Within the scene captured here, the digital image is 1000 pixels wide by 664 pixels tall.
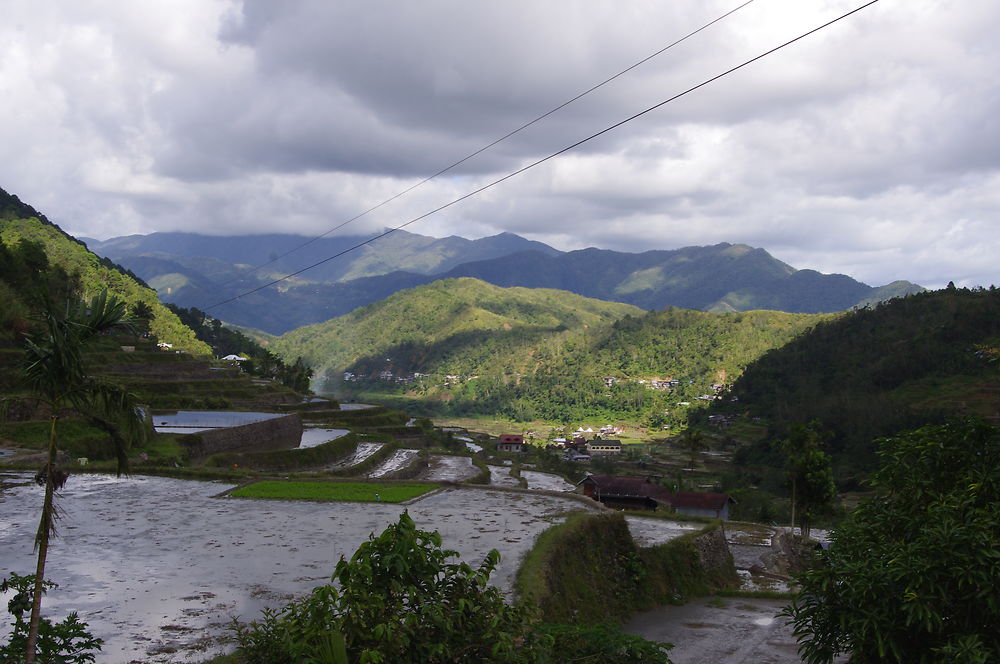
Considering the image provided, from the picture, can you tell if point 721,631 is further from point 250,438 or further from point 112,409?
point 250,438

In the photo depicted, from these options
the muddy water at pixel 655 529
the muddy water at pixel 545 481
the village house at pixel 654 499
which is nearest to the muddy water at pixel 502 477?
the muddy water at pixel 545 481

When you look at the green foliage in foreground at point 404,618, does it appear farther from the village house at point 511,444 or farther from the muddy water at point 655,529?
the village house at point 511,444

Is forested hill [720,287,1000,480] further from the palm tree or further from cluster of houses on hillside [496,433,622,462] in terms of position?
the palm tree

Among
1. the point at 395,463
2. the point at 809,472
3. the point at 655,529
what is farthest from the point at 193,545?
the point at 809,472

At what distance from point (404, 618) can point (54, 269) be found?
2696 inches

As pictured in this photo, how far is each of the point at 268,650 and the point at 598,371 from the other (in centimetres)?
12903

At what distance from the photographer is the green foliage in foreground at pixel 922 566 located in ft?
21.1

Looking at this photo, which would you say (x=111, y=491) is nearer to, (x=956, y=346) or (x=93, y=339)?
(x=93, y=339)

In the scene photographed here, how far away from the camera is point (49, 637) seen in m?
6.77

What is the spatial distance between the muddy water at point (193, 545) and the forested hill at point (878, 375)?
42.0 metres

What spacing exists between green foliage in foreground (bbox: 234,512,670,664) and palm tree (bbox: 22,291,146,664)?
237 centimetres

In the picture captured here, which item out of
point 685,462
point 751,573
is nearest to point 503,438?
point 685,462

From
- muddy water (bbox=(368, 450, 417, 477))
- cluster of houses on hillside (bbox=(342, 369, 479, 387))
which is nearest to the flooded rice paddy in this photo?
muddy water (bbox=(368, 450, 417, 477))

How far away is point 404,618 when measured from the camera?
5.83 meters
